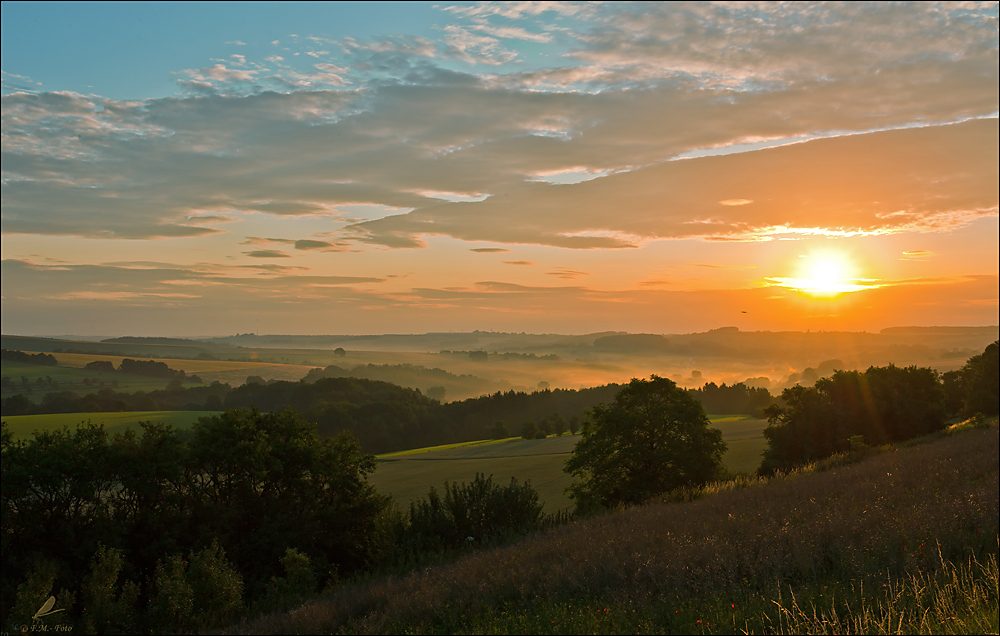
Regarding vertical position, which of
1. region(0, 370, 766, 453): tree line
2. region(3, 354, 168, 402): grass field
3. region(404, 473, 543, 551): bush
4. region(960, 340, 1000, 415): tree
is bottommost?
region(0, 370, 766, 453): tree line

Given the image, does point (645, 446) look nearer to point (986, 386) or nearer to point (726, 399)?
point (986, 386)

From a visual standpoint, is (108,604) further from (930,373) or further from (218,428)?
(930,373)

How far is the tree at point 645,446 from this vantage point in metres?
37.8

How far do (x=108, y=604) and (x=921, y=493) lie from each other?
20.9 meters

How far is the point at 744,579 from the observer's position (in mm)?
8625

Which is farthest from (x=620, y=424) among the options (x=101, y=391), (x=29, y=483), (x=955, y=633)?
(x=101, y=391)

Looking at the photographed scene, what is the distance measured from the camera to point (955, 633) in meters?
5.74

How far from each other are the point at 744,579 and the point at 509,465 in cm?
5869

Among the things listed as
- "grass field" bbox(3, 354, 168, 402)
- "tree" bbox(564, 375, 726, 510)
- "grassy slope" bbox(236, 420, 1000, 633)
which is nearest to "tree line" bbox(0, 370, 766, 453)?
"grass field" bbox(3, 354, 168, 402)

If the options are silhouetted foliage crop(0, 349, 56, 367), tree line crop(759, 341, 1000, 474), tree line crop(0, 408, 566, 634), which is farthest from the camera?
silhouetted foliage crop(0, 349, 56, 367)

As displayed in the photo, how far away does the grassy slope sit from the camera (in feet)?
23.1

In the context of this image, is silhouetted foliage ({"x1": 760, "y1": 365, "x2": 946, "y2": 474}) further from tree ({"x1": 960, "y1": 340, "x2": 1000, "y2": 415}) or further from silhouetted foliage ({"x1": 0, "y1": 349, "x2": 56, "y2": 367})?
silhouetted foliage ({"x1": 0, "y1": 349, "x2": 56, "y2": 367})

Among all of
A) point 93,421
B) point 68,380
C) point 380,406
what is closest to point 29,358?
point 68,380

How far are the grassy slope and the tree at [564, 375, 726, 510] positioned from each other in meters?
23.3
